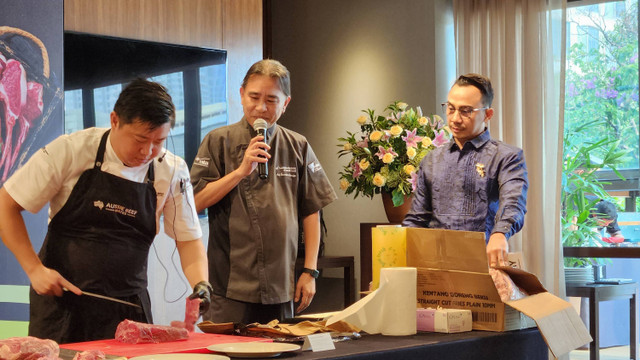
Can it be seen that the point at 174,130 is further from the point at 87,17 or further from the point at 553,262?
the point at 553,262

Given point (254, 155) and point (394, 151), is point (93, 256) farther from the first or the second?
point (394, 151)

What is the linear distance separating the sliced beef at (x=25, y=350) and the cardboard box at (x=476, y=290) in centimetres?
92

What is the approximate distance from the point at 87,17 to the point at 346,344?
257 centimetres

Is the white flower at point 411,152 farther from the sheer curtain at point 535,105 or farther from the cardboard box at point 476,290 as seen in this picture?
the cardboard box at point 476,290

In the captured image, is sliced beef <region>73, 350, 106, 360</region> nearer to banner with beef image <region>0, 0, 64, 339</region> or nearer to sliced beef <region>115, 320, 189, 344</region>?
sliced beef <region>115, 320, 189, 344</region>

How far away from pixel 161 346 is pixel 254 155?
0.92 metres

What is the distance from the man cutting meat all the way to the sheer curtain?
8.80ft

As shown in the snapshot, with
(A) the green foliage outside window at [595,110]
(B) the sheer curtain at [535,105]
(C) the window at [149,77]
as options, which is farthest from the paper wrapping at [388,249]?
(A) the green foliage outside window at [595,110]

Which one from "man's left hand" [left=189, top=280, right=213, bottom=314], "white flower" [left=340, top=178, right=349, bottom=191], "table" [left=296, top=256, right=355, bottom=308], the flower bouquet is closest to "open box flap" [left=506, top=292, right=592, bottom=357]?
"man's left hand" [left=189, top=280, right=213, bottom=314]

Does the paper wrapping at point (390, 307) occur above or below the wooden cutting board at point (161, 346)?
above

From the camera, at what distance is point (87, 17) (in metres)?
3.66

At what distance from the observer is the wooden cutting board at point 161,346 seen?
156 centimetres

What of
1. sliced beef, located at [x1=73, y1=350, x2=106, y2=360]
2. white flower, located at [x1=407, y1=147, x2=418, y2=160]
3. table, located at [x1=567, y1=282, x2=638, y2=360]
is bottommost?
table, located at [x1=567, y1=282, x2=638, y2=360]

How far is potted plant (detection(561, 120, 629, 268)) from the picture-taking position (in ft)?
14.5
